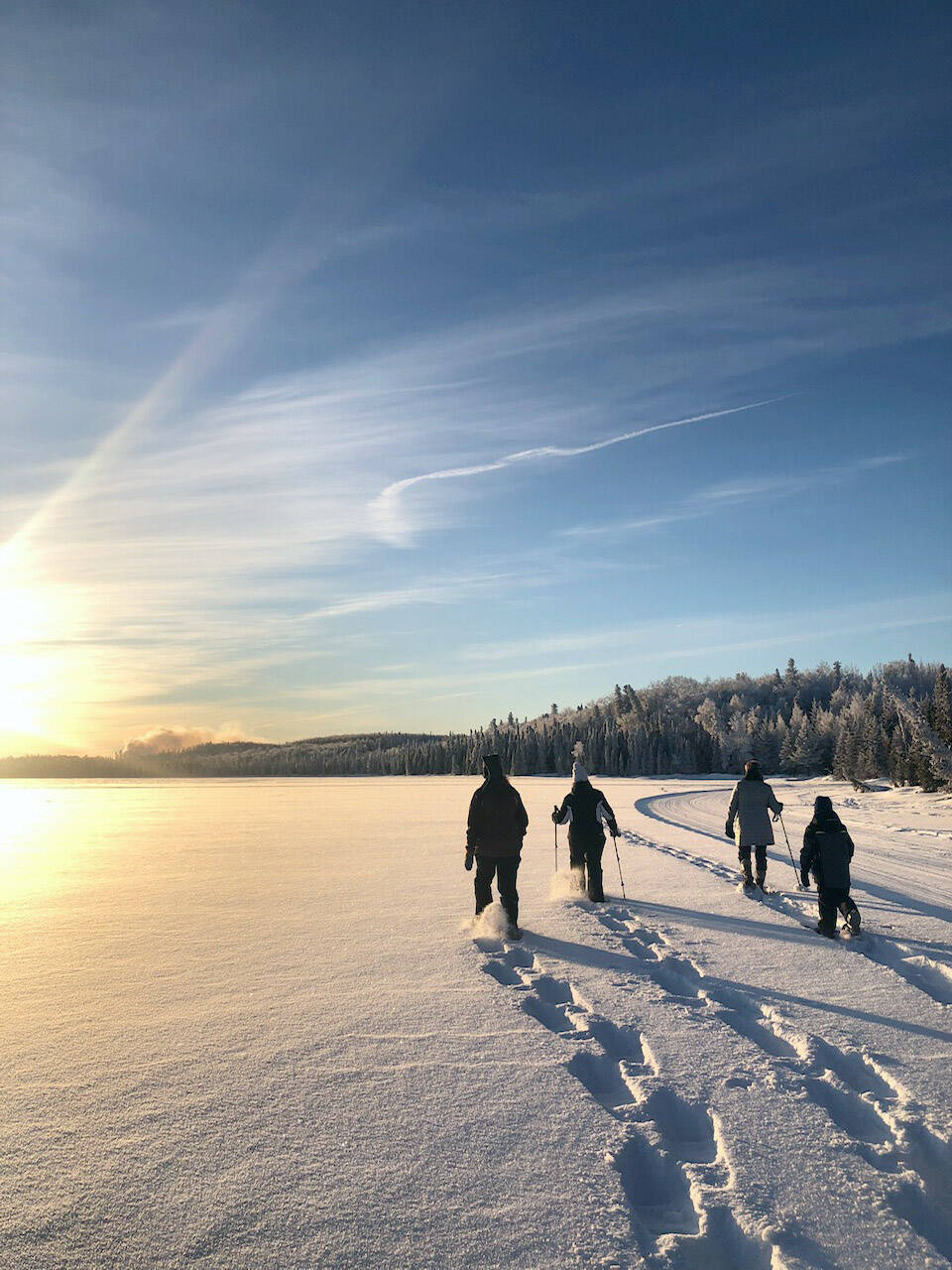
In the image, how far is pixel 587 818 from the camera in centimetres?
1126

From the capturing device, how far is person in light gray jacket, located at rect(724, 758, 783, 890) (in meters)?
12.0

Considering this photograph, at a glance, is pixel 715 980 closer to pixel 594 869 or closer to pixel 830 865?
pixel 830 865

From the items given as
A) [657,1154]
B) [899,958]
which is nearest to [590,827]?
[899,958]

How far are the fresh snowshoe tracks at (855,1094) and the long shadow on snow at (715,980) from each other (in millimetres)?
82

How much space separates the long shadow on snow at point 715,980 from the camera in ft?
20.6

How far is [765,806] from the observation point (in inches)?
472

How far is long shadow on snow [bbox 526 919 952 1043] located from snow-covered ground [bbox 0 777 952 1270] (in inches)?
1.5

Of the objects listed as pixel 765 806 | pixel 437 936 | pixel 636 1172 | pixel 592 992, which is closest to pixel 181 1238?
pixel 636 1172

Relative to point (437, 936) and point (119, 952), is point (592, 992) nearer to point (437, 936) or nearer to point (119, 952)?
point (437, 936)

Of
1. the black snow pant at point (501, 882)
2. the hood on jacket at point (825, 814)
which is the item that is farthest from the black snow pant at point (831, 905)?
the black snow pant at point (501, 882)

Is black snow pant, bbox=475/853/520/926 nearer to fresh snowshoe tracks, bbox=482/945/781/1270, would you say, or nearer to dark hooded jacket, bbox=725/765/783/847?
fresh snowshoe tracks, bbox=482/945/781/1270

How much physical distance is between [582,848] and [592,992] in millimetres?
4404

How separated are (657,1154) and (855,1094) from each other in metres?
1.65

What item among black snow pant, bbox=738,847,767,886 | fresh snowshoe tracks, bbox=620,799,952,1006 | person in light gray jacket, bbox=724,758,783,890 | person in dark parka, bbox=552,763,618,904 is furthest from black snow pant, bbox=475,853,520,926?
black snow pant, bbox=738,847,767,886
